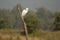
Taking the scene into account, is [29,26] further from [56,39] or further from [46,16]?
[46,16]

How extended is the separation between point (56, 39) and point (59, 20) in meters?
4.50

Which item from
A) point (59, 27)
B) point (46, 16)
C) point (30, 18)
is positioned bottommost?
point (46, 16)

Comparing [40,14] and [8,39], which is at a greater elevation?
[8,39]

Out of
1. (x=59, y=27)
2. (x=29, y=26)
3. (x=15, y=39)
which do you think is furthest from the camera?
(x=59, y=27)

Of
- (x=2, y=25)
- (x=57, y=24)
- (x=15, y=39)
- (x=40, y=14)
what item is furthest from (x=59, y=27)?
(x=40, y=14)

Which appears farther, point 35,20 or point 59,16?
point 59,16

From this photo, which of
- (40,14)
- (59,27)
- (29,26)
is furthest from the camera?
(40,14)

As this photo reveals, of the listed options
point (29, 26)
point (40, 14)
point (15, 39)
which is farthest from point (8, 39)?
point (40, 14)

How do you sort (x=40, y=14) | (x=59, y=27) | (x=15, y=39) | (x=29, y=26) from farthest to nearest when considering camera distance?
(x=40, y=14)
(x=59, y=27)
(x=29, y=26)
(x=15, y=39)

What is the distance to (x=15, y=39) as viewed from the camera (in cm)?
762

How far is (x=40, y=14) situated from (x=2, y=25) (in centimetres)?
1379

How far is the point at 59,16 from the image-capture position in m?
12.6

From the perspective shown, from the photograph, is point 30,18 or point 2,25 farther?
point 2,25

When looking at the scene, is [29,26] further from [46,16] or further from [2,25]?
[46,16]
